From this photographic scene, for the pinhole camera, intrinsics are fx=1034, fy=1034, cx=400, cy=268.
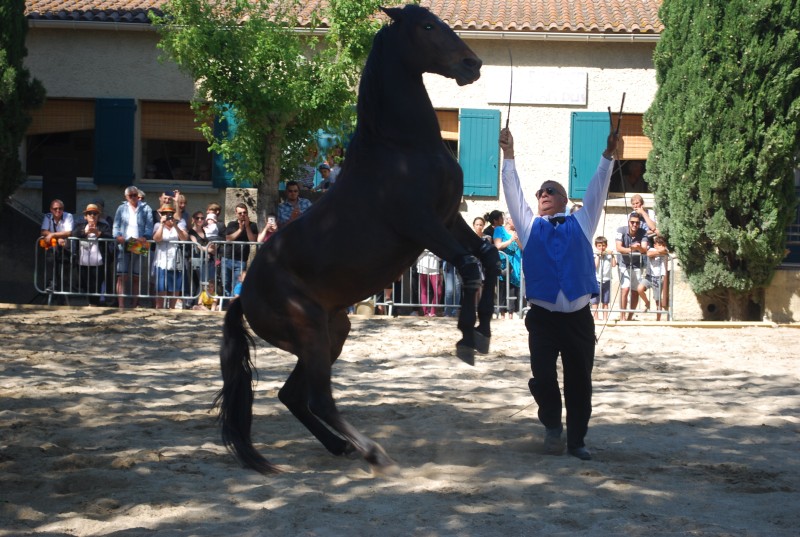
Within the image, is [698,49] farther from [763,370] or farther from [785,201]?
[763,370]

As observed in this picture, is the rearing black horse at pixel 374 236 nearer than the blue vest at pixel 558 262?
Yes

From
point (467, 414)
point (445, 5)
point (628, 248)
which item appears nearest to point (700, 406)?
point (467, 414)

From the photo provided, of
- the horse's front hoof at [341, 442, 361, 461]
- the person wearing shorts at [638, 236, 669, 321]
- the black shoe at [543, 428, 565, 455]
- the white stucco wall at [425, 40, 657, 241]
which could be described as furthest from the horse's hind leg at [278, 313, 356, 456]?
the white stucco wall at [425, 40, 657, 241]

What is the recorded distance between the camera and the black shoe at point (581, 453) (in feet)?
20.4

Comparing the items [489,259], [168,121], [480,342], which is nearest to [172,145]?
[168,121]

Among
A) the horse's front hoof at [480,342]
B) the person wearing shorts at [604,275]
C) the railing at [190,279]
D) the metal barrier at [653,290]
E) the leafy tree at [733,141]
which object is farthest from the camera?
the leafy tree at [733,141]

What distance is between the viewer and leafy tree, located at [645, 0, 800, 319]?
14.6 meters

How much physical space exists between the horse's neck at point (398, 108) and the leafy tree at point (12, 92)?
36.8ft

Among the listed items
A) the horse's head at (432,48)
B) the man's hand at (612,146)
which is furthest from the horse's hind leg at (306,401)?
the man's hand at (612,146)

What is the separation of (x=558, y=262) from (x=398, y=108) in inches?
55.5

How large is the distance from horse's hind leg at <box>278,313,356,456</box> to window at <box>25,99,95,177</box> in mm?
13790

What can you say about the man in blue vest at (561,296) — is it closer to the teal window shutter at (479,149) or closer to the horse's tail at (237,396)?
the horse's tail at (237,396)

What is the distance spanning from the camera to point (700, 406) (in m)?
7.97

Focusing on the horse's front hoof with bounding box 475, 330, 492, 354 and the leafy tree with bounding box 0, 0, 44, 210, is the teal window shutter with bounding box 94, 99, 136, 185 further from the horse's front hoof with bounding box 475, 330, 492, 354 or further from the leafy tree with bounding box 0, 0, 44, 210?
the horse's front hoof with bounding box 475, 330, 492, 354
